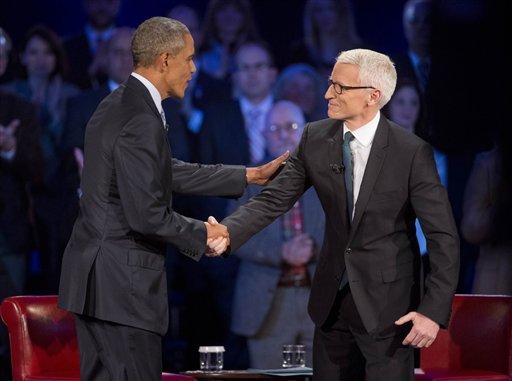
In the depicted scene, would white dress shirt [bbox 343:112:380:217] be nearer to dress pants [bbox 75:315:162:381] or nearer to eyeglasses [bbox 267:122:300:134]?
dress pants [bbox 75:315:162:381]

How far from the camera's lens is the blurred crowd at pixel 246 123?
246 inches

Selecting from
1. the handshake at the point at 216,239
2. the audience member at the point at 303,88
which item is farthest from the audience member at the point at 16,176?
the handshake at the point at 216,239

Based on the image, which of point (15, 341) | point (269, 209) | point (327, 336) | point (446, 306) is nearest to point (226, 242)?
point (269, 209)

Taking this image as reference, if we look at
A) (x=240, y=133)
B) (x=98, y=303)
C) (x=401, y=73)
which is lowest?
(x=98, y=303)

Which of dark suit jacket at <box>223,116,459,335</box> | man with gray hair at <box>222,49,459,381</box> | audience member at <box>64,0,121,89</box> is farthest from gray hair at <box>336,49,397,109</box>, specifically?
audience member at <box>64,0,121,89</box>

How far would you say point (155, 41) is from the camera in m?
3.06

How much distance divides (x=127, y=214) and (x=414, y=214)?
0.99 m

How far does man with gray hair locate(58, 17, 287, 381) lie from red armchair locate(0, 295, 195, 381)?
4.55ft

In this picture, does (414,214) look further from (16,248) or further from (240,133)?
(16,248)

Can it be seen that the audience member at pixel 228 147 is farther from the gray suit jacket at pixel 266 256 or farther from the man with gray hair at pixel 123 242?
the man with gray hair at pixel 123 242

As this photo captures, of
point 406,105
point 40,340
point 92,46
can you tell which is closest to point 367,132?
point 40,340

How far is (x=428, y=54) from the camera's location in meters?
6.37

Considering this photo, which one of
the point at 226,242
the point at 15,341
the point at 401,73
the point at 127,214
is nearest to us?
the point at 127,214

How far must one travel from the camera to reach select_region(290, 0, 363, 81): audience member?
6.41 meters
